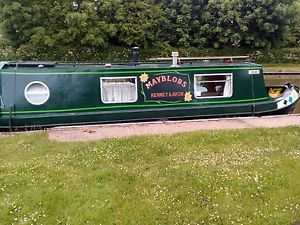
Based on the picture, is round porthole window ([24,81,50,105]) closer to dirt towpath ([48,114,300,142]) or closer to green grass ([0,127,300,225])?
dirt towpath ([48,114,300,142])

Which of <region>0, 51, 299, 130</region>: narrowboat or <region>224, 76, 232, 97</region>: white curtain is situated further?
<region>224, 76, 232, 97</region>: white curtain

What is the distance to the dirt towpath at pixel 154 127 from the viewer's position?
7.61m

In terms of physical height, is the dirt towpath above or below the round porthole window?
below

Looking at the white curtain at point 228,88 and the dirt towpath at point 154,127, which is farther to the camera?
the white curtain at point 228,88

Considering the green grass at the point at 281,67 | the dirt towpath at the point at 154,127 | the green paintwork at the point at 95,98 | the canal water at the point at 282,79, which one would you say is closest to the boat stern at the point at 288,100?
the green paintwork at the point at 95,98

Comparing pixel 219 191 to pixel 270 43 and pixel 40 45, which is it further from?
pixel 270 43

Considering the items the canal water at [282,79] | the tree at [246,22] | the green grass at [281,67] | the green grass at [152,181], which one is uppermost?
the tree at [246,22]

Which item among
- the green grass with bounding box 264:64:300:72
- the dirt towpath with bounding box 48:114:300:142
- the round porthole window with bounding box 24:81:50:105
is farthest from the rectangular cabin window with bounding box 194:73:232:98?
the green grass with bounding box 264:64:300:72

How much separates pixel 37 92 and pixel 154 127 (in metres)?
2.77

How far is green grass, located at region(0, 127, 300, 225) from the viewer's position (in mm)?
4797

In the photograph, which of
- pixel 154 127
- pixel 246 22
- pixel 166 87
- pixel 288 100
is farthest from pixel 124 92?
pixel 246 22

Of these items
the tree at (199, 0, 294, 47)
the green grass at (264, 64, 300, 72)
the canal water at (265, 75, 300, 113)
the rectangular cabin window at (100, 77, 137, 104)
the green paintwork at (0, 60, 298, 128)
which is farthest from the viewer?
the tree at (199, 0, 294, 47)

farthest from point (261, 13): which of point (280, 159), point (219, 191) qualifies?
point (219, 191)

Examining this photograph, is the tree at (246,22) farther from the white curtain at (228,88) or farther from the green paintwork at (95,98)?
the white curtain at (228,88)
